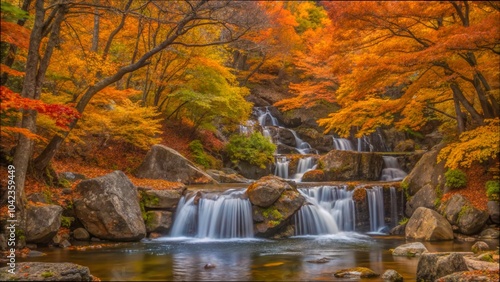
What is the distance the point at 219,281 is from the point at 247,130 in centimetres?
1931

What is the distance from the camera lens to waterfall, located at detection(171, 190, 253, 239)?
14.7m

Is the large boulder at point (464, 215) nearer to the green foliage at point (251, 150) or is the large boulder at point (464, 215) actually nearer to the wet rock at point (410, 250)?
the wet rock at point (410, 250)

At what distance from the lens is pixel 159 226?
14383 millimetres

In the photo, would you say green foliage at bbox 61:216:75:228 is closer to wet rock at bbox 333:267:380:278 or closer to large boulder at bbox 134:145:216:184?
large boulder at bbox 134:145:216:184

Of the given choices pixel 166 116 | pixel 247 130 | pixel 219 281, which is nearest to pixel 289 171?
pixel 247 130

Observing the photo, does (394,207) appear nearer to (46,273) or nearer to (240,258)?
(240,258)

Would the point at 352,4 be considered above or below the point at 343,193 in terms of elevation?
above

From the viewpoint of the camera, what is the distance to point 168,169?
63.8ft

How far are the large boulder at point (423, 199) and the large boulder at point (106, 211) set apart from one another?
9.93 meters

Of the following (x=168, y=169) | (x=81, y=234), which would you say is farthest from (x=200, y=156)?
(x=81, y=234)

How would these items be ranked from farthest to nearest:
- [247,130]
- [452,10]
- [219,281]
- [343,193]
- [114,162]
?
[247,130], [114,162], [343,193], [452,10], [219,281]

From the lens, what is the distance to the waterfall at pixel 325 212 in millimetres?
15469

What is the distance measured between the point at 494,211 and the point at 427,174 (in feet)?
11.0

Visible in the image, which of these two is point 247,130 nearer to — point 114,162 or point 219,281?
point 114,162
